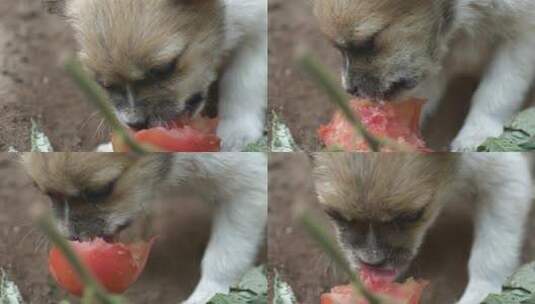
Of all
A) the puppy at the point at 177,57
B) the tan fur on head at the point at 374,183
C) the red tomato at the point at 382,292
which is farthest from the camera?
the puppy at the point at 177,57

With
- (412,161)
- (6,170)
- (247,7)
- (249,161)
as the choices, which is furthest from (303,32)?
(6,170)

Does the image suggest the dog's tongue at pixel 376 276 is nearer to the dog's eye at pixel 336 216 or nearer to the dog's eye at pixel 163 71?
the dog's eye at pixel 336 216

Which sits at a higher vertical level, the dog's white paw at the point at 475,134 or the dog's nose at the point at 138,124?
the dog's nose at the point at 138,124

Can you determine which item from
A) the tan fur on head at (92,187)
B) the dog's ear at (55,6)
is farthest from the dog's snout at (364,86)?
the dog's ear at (55,6)

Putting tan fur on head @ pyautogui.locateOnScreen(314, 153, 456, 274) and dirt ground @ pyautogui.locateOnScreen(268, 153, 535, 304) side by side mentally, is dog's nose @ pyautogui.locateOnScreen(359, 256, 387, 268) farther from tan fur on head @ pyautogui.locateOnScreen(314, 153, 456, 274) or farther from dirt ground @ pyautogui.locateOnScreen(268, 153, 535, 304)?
dirt ground @ pyautogui.locateOnScreen(268, 153, 535, 304)

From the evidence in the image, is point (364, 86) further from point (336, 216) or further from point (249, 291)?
point (249, 291)

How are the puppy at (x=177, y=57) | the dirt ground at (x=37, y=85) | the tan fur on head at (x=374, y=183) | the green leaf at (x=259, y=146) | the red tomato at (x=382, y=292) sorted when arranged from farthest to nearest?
the dirt ground at (x=37, y=85) < the green leaf at (x=259, y=146) < the puppy at (x=177, y=57) < the red tomato at (x=382, y=292) < the tan fur on head at (x=374, y=183)

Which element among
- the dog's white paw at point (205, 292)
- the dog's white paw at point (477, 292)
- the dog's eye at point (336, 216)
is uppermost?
the dog's eye at point (336, 216)
